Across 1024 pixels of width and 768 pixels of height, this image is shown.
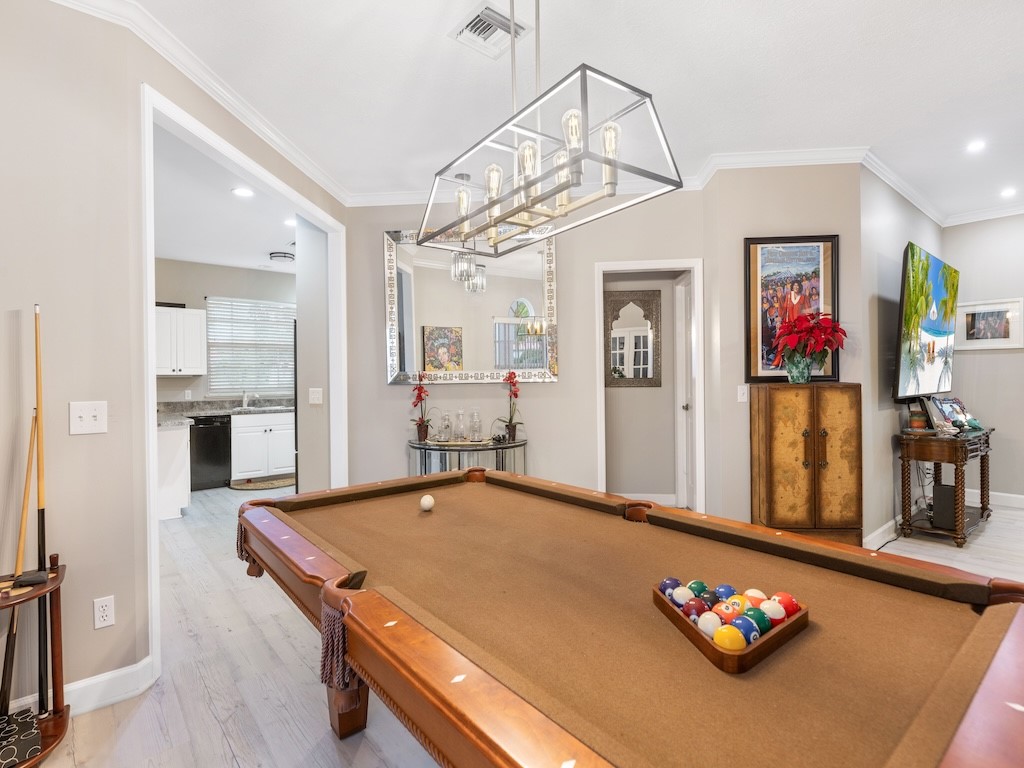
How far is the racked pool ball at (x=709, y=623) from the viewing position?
37.4 inches

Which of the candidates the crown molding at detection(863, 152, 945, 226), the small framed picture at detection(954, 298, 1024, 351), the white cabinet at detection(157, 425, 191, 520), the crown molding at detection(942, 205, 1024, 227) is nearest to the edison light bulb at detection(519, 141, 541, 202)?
the crown molding at detection(863, 152, 945, 226)

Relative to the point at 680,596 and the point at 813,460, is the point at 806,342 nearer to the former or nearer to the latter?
the point at 813,460

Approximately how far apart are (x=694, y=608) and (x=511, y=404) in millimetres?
3077

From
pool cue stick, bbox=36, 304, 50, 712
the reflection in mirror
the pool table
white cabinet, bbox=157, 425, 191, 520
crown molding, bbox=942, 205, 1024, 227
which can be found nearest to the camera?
the pool table

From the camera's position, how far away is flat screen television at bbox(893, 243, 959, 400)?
3756 millimetres

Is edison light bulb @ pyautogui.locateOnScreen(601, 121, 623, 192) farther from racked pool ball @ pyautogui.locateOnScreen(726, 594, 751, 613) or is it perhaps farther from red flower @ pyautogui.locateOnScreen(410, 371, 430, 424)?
red flower @ pyautogui.locateOnScreen(410, 371, 430, 424)

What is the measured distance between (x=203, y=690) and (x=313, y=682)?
424 mm

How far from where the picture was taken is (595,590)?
1.24m

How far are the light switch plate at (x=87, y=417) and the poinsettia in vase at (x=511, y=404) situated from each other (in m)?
2.45

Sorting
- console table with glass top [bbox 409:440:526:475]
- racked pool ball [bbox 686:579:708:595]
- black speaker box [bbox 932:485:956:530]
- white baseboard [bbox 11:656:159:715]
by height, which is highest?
racked pool ball [bbox 686:579:708:595]

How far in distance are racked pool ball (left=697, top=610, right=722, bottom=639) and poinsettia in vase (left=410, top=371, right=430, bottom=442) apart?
313 cm

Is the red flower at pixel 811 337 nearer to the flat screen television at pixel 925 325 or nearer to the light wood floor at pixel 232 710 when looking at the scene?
the flat screen television at pixel 925 325

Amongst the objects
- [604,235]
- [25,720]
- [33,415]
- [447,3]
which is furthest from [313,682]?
[604,235]

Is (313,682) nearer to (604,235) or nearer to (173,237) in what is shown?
(604,235)
